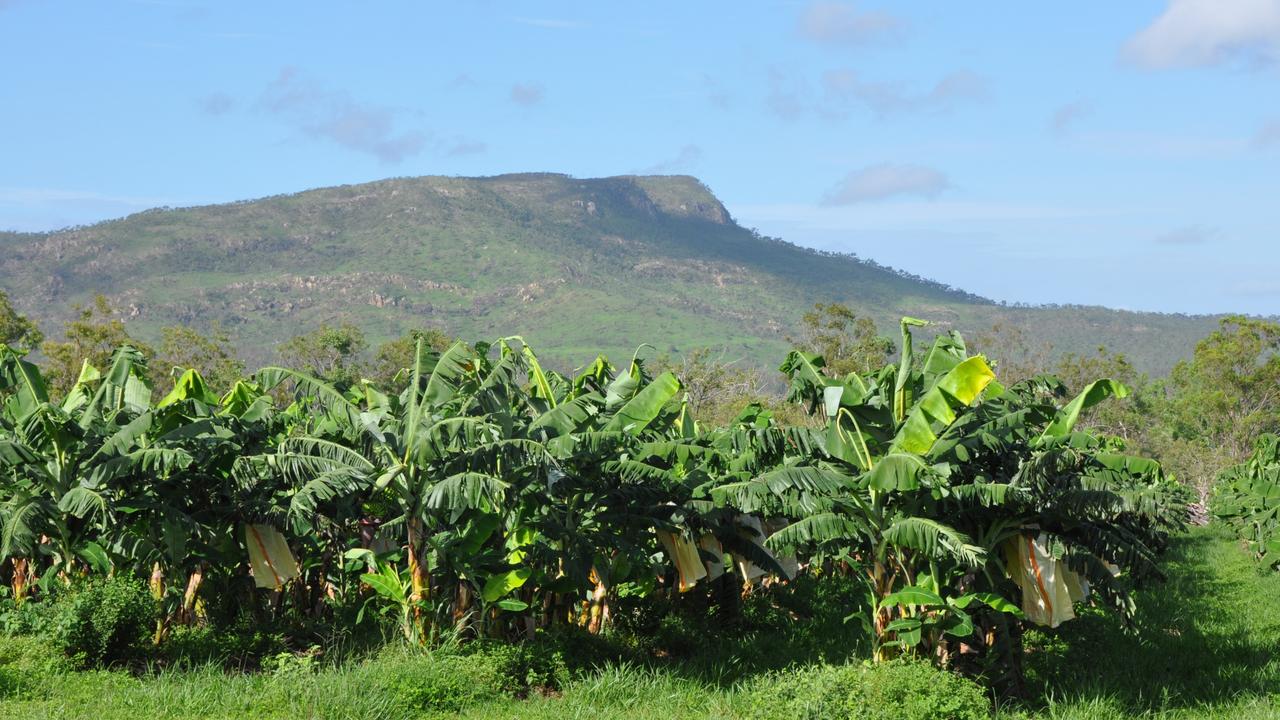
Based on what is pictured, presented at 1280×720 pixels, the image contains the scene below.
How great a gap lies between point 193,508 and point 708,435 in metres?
6.30

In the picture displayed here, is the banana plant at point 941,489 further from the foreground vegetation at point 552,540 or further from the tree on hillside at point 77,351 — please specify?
the tree on hillside at point 77,351

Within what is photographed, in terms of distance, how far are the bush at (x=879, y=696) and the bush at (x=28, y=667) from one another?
7.00 metres

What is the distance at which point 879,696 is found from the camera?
1096 cm

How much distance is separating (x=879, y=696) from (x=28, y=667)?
848 cm

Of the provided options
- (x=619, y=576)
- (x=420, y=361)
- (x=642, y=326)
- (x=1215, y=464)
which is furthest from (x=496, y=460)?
(x=642, y=326)

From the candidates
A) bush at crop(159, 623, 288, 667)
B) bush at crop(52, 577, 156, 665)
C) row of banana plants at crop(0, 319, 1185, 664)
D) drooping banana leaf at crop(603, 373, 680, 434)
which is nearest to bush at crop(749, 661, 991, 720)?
row of banana plants at crop(0, 319, 1185, 664)

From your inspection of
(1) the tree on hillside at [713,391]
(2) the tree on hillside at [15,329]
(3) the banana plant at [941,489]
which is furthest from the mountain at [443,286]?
(3) the banana plant at [941,489]

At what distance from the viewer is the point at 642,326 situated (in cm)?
14638

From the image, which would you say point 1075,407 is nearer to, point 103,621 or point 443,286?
point 103,621

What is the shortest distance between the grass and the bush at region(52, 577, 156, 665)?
280 millimetres

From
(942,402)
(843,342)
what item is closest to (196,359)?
(843,342)

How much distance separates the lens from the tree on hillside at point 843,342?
55125 mm

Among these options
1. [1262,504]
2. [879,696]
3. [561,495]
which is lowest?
[879,696]

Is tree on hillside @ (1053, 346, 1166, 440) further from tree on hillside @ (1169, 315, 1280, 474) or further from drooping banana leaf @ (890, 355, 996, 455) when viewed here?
drooping banana leaf @ (890, 355, 996, 455)
